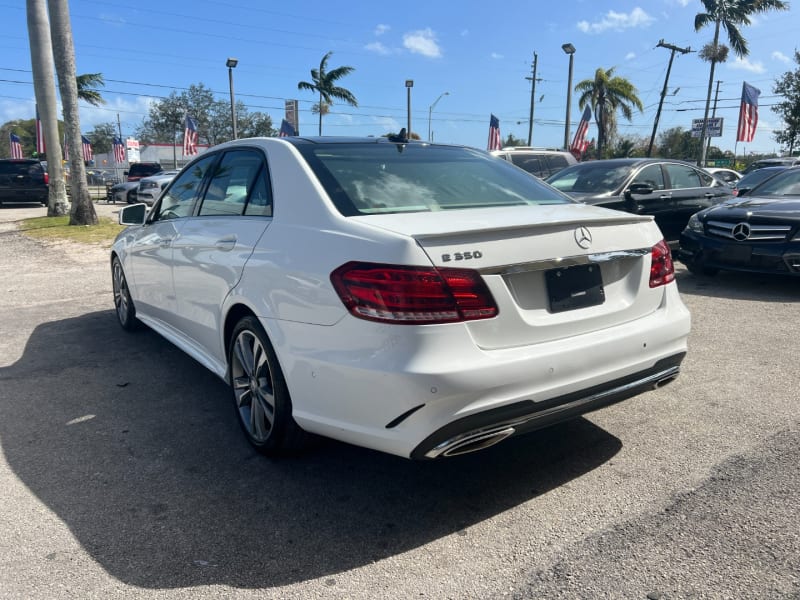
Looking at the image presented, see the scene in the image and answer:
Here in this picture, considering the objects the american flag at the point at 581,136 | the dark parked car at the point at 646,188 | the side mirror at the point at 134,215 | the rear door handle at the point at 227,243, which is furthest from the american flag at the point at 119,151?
the rear door handle at the point at 227,243

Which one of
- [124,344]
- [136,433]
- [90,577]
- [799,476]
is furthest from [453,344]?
[124,344]

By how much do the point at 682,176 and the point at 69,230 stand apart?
1323 cm

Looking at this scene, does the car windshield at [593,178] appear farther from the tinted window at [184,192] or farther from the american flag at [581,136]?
the american flag at [581,136]

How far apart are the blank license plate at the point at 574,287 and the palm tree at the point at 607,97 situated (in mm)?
35933

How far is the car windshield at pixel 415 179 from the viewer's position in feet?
10.0

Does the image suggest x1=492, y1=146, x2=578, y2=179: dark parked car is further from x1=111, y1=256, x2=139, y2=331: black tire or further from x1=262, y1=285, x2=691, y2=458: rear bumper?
x1=262, y1=285, x2=691, y2=458: rear bumper

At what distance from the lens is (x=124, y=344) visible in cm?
558

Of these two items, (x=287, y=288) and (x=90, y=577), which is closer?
(x=90, y=577)

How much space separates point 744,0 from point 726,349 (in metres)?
33.1

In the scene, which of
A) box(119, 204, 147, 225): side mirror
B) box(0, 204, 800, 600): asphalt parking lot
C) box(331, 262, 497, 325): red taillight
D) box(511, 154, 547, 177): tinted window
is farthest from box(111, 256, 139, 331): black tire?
box(511, 154, 547, 177): tinted window

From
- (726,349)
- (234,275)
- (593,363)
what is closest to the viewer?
(593,363)

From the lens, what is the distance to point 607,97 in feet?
121

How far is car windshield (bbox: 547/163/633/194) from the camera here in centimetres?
916

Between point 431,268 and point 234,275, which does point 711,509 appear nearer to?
point 431,268
